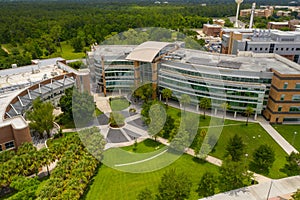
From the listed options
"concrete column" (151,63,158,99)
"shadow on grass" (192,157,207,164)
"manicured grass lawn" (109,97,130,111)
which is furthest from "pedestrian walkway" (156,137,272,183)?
"concrete column" (151,63,158,99)

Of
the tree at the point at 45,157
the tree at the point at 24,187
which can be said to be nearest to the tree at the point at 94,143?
the tree at the point at 45,157

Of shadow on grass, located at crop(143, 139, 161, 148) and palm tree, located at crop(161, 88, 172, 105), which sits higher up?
palm tree, located at crop(161, 88, 172, 105)

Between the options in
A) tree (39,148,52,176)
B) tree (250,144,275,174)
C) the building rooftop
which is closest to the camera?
tree (39,148,52,176)

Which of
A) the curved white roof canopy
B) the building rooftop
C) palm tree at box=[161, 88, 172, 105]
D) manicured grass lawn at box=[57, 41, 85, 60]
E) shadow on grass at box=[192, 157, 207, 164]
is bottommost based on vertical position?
shadow on grass at box=[192, 157, 207, 164]

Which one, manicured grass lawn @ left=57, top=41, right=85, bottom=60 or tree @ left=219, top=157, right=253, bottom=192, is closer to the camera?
tree @ left=219, top=157, right=253, bottom=192

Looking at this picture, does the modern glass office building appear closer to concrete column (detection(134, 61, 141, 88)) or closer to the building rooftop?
concrete column (detection(134, 61, 141, 88))

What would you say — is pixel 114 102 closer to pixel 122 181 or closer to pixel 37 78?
pixel 37 78

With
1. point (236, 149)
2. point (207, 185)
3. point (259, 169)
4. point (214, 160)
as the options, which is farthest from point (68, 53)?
point (207, 185)
